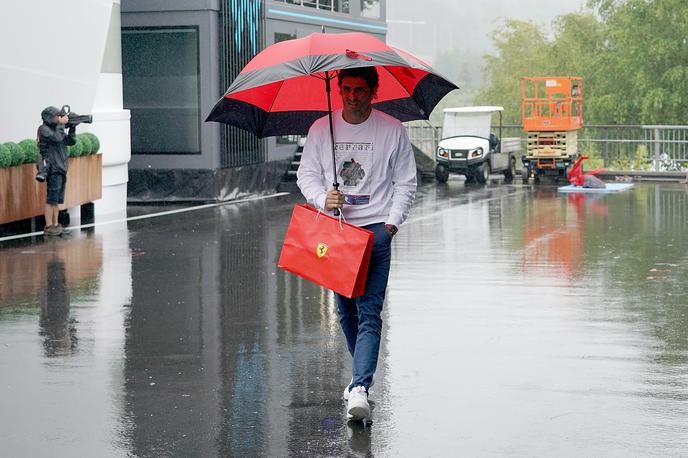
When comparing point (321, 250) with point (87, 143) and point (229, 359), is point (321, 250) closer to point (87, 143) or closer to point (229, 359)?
point (229, 359)

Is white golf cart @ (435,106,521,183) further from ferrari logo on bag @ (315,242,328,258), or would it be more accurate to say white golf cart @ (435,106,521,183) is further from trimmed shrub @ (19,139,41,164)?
ferrari logo on bag @ (315,242,328,258)

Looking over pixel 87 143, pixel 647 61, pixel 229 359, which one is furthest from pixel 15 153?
pixel 647 61

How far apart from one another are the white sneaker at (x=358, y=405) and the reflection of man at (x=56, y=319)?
2.90 m

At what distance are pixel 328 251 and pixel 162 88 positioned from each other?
61.5 ft

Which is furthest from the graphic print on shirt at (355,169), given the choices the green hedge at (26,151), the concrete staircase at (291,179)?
the concrete staircase at (291,179)

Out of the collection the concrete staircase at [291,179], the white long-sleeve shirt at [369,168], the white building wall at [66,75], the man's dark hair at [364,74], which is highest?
the white building wall at [66,75]

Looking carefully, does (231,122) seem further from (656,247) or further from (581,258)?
(656,247)

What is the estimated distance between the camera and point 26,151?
58.5ft

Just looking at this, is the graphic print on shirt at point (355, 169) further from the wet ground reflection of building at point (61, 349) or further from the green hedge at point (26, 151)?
the green hedge at point (26, 151)

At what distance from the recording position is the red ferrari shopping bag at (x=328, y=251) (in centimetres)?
713

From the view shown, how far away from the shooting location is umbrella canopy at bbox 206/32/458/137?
285 inches

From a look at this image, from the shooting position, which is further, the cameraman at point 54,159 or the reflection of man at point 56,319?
the cameraman at point 54,159

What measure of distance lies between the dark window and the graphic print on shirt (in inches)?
713

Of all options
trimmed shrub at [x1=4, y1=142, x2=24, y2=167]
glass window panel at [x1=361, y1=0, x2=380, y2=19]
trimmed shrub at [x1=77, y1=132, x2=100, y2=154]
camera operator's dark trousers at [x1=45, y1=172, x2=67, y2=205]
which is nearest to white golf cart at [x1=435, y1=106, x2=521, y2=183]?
glass window panel at [x1=361, y1=0, x2=380, y2=19]
